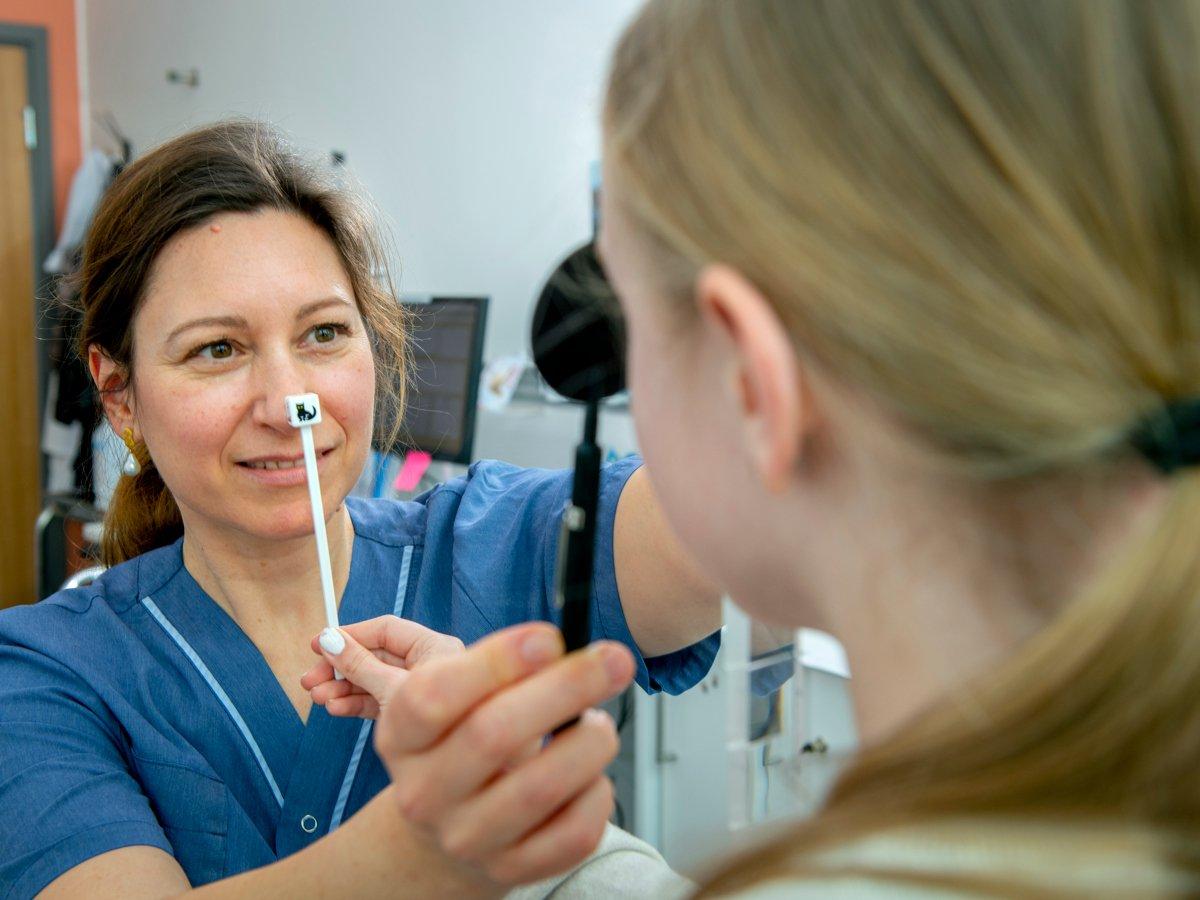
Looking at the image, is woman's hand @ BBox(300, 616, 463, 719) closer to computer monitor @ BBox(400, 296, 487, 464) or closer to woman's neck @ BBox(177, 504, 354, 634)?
woman's neck @ BBox(177, 504, 354, 634)

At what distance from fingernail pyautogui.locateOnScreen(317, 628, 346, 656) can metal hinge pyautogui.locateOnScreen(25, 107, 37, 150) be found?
14.5 feet

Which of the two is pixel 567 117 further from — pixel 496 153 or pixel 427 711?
pixel 427 711

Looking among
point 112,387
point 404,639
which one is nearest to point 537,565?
point 404,639

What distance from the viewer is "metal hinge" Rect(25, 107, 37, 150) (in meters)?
4.46

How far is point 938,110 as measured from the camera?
1.44ft

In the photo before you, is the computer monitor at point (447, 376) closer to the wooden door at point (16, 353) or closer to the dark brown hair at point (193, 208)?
the dark brown hair at point (193, 208)

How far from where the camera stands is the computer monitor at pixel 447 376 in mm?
2152

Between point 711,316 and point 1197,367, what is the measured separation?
20 cm

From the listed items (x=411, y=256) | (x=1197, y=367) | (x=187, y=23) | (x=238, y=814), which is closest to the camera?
(x=1197, y=367)

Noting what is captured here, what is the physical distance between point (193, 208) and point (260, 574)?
389mm

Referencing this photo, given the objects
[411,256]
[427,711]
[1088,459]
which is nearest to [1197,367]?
[1088,459]

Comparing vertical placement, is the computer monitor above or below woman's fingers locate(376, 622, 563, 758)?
below

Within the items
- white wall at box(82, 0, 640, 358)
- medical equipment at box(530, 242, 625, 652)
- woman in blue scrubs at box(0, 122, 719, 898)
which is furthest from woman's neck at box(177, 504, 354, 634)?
white wall at box(82, 0, 640, 358)

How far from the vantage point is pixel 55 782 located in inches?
34.7
